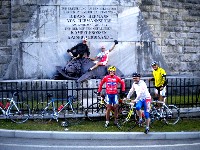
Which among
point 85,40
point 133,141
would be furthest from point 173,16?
point 133,141

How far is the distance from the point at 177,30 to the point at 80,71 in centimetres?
730

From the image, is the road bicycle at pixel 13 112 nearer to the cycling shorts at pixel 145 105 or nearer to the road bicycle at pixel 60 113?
the road bicycle at pixel 60 113

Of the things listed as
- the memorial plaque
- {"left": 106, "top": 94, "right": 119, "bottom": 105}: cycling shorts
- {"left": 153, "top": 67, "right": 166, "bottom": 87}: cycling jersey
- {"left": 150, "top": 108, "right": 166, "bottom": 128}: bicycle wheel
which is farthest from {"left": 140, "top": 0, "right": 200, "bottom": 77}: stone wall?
{"left": 106, "top": 94, "right": 119, "bottom": 105}: cycling shorts

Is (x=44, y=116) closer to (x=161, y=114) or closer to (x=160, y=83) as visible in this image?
(x=161, y=114)

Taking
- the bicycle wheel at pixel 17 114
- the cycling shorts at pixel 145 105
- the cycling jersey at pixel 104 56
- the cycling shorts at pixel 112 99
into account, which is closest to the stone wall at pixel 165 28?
the cycling jersey at pixel 104 56

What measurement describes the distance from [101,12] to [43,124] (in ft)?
28.0

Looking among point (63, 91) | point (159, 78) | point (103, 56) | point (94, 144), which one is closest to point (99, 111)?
point (159, 78)

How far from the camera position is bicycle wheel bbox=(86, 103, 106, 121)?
11453 mm

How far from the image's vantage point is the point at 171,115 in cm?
1120

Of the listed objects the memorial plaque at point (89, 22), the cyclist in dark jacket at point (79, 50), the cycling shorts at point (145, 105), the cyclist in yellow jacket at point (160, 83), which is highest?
the memorial plaque at point (89, 22)

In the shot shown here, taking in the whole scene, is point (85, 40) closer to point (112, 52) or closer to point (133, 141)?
point (112, 52)

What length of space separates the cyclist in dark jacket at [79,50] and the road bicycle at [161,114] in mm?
6501

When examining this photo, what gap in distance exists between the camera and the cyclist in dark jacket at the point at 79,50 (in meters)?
17.0

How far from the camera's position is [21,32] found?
61.3 ft
